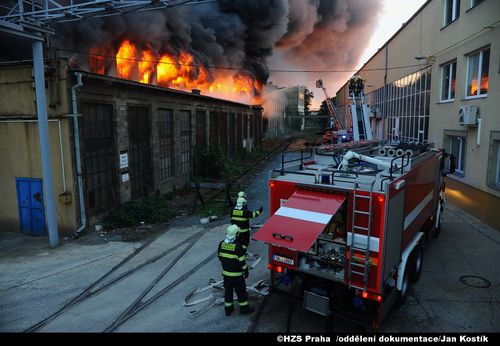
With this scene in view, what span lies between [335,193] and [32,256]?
25.5ft

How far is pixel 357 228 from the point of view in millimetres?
4668

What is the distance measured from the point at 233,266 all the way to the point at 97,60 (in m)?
22.0

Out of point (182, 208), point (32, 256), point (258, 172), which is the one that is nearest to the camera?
point (32, 256)

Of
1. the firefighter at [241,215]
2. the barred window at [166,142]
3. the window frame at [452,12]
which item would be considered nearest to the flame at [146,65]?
the barred window at [166,142]

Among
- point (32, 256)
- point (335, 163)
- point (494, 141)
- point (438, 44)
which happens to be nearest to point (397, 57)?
point (438, 44)

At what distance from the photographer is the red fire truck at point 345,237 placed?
14.9 ft

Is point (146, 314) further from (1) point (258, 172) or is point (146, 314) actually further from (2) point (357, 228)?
(1) point (258, 172)

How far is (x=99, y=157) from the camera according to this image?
10.9 m

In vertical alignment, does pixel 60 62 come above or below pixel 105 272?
above

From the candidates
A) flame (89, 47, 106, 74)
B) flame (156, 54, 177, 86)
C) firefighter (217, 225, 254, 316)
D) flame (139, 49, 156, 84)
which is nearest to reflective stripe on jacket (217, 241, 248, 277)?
firefighter (217, 225, 254, 316)

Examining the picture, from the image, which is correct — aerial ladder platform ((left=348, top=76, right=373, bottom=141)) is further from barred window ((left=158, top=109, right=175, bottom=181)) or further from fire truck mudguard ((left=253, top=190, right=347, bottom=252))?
fire truck mudguard ((left=253, top=190, right=347, bottom=252))

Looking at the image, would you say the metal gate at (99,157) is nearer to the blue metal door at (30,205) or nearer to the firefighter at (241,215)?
the blue metal door at (30,205)

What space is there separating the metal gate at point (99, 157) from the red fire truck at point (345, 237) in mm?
6903

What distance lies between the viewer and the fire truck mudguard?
4398mm
